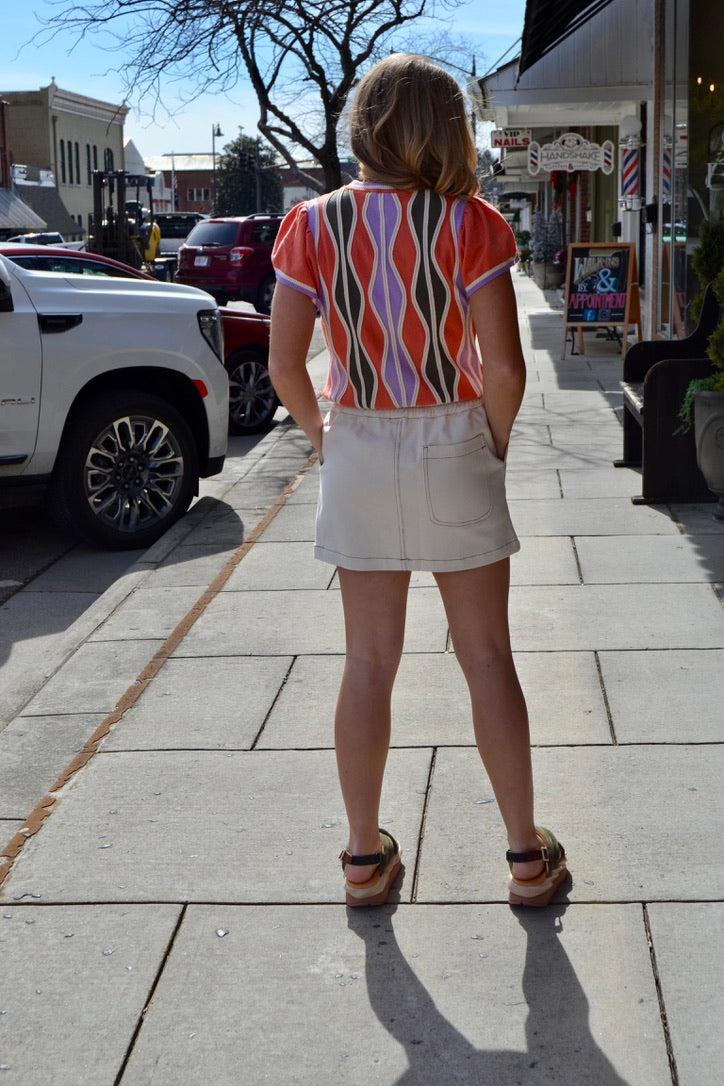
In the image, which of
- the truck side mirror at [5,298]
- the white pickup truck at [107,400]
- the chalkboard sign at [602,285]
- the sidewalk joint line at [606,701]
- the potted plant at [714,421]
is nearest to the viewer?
the sidewalk joint line at [606,701]

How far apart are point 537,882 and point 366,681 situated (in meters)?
0.61

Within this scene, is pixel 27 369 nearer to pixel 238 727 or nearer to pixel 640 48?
pixel 238 727

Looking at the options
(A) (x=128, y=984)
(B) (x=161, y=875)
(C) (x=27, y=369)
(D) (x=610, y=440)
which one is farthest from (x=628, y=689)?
(D) (x=610, y=440)

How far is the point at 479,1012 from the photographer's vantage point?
265cm

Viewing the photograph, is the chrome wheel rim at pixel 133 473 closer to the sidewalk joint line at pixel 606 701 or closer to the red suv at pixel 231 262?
the sidewalk joint line at pixel 606 701

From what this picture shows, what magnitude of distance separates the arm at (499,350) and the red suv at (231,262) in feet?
79.3

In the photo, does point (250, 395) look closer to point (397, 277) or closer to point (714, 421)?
point (714, 421)

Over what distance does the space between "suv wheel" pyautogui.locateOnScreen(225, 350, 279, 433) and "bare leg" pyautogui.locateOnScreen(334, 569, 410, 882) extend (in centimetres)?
868

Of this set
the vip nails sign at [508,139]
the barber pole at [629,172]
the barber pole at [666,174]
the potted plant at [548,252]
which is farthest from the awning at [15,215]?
the barber pole at [666,174]

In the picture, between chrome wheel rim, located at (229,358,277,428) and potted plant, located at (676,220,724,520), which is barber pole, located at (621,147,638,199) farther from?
potted plant, located at (676,220,724,520)

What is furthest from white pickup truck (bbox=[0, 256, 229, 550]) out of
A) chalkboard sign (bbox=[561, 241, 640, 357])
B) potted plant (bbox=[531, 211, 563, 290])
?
potted plant (bbox=[531, 211, 563, 290])

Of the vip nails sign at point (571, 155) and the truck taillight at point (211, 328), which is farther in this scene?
the vip nails sign at point (571, 155)

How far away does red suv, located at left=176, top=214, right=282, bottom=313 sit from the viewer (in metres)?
26.6

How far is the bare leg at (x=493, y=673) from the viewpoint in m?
2.90
